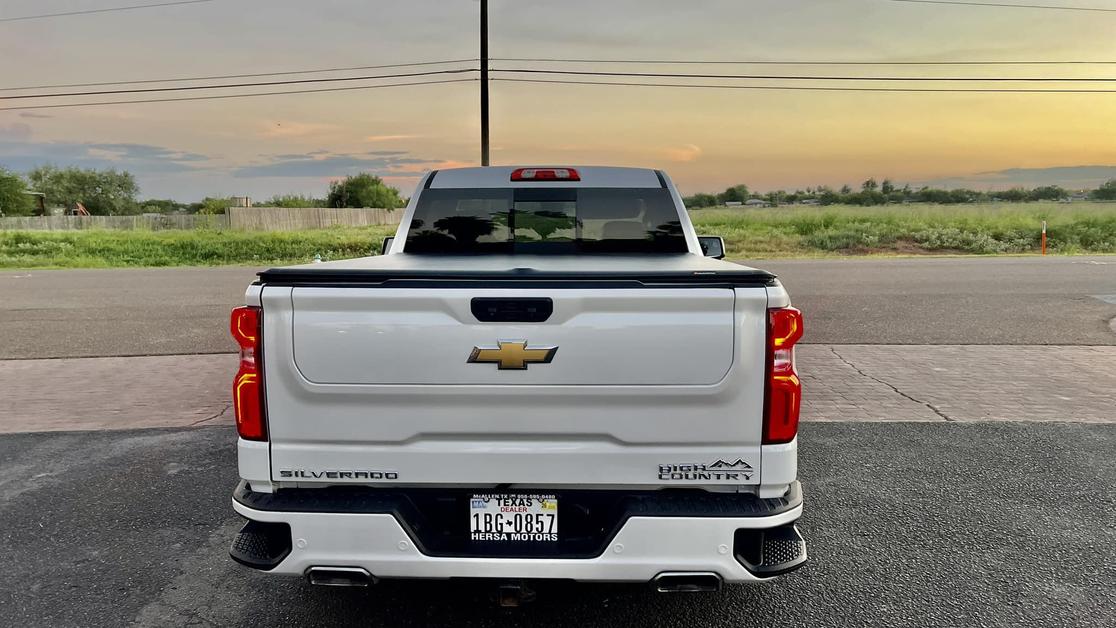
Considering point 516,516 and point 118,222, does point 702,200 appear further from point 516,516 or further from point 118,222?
point 516,516

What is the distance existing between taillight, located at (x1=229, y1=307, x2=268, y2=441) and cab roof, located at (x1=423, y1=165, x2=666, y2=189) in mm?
2525

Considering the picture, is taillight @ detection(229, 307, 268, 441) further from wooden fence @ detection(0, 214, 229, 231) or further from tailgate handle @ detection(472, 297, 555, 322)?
wooden fence @ detection(0, 214, 229, 231)

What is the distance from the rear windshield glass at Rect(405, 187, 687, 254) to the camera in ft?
15.8

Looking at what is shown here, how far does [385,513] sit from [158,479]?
325 cm

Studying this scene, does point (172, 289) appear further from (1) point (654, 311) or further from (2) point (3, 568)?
(1) point (654, 311)

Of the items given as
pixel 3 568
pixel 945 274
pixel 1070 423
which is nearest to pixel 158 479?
pixel 3 568

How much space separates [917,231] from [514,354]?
3607 centimetres

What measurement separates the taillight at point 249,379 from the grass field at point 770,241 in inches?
1019

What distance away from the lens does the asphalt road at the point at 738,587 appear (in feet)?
10.6

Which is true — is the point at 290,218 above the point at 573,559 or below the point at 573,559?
above

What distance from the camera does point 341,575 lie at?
2607 millimetres

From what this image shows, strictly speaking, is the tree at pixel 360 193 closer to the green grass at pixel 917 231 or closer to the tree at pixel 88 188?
the tree at pixel 88 188

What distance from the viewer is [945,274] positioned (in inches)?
749

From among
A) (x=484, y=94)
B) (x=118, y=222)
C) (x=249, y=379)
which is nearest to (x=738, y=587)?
(x=249, y=379)
